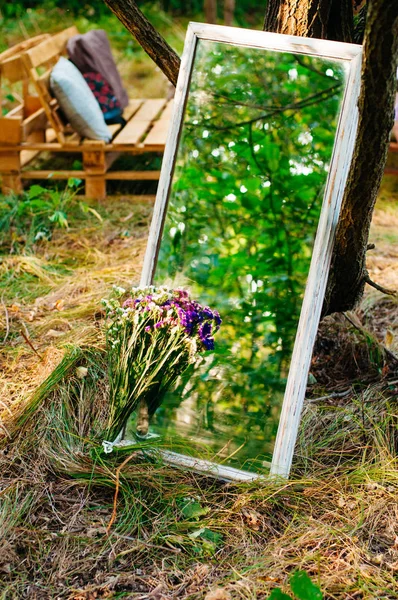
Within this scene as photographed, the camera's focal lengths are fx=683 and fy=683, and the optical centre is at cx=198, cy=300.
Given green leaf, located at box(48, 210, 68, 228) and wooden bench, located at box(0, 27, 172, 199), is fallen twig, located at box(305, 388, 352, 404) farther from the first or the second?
wooden bench, located at box(0, 27, 172, 199)

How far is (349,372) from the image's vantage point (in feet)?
9.73

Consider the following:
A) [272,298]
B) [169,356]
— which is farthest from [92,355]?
[272,298]

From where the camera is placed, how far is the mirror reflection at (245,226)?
8.13 feet

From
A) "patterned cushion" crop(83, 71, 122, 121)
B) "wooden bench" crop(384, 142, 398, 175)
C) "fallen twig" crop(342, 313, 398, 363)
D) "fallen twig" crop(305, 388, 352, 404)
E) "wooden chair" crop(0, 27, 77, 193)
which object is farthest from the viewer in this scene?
"patterned cushion" crop(83, 71, 122, 121)

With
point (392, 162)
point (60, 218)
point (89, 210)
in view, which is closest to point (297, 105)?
point (60, 218)

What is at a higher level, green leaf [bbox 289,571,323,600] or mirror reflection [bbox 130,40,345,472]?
mirror reflection [bbox 130,40,345,472]

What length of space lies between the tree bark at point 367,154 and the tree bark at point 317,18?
59cm

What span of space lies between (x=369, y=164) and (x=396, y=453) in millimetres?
1054

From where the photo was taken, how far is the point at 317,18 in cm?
258

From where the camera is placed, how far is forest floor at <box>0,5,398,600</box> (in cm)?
199

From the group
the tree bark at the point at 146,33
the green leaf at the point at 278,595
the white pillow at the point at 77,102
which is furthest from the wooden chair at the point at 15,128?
the green leaf at the point at 278,595

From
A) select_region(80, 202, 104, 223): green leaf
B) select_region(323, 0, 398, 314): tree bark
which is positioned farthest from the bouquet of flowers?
select_region(80, 202, 104, 223): green leaf

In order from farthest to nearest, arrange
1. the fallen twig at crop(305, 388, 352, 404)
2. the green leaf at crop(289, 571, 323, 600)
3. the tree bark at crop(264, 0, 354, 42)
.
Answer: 1. the fallen twig at crop(305, 388, 352, 404)
2. the tree bark at crop(264, 0, 354, 42)
3. the green leaf at crop(289, 571, 323, 600)

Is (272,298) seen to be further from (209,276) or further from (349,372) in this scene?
(349,372)
